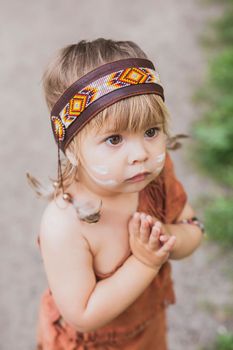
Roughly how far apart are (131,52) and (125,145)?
1.02 ft

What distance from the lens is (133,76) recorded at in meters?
1.64

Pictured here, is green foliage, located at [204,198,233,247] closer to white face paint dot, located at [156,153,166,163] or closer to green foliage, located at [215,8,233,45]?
white face paint dot, located at [156,153,166,163]

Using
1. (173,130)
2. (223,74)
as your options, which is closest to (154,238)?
(173,130)

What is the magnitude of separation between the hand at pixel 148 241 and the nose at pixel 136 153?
0.75ft

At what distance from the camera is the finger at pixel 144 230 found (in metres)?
1.78

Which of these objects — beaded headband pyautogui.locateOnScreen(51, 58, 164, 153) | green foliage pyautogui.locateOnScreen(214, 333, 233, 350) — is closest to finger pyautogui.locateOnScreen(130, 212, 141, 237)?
beaded headband pyautogui.locateOnScreen(51, 58, 164, 153)

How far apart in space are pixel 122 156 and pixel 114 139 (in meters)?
0.06

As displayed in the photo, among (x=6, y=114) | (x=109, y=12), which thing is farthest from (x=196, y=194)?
(x=109, y=12)

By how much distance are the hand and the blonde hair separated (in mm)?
295

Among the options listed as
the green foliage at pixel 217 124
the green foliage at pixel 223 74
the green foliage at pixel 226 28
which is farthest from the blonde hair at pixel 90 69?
the green foliage at pixel 226 28

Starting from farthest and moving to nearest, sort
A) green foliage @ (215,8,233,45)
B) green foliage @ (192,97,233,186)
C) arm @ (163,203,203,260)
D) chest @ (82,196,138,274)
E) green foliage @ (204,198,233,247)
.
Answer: green foliage @ (215,8,233,45)
green foliage @ (192,97,233,186)
green foliage @ (204,198,233,247)
arm @ (163,203,203,260)
chest @ (82,196,138,274)

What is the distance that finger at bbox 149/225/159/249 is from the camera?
1771 millimetres

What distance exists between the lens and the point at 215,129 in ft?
14.8

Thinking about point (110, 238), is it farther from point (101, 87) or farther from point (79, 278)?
point (101, 87)
